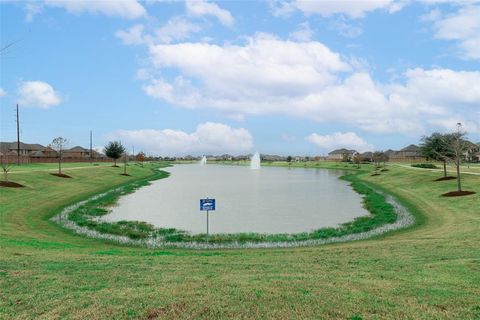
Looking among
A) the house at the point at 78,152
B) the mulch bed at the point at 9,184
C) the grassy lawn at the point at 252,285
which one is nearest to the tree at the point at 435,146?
the grassy lawn at the point at 252,285

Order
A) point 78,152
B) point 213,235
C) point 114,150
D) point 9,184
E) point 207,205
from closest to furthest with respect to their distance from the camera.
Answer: point 207,205 < point 213,235 < point 9,184 < point 114,150 < point 78,152

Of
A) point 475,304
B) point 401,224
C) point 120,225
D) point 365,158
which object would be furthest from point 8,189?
point 365,158

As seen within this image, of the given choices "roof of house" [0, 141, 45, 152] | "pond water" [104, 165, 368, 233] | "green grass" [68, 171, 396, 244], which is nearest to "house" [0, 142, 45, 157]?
"roof of house" [0, 141, 45, 152]

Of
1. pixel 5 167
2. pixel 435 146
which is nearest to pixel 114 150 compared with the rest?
pixel 5 167

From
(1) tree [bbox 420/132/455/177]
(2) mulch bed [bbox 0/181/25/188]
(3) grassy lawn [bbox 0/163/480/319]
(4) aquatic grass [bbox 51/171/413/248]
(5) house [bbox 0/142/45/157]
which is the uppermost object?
(5) house [bbox 0/142/45/157]

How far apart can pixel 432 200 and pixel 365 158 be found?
13534 centimetres

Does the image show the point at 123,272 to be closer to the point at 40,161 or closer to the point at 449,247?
the point at 449,247

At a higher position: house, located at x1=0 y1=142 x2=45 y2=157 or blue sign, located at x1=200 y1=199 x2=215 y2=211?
house, located at x1=0 y1=142 x2=45 y2=157

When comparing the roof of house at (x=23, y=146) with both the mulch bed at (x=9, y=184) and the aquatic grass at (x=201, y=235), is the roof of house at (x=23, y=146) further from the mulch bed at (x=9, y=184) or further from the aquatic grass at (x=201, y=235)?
the aquatic grass at (x=201, y=235)

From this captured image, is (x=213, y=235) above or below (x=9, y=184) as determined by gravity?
below

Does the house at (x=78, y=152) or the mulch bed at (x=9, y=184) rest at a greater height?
the house at (x=78, y=152)

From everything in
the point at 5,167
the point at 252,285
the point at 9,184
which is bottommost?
the point at 252,285

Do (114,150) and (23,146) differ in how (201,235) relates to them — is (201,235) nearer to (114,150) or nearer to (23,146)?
(114,150)

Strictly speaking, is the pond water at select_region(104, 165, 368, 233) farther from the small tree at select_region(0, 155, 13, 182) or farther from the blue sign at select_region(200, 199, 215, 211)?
the small tree at select_region(0, 155, 13, 182)
